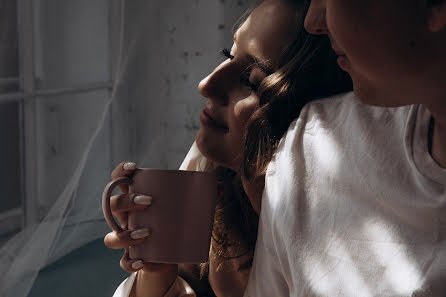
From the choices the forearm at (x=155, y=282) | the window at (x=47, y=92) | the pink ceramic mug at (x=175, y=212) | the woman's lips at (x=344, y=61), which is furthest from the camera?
the window at (x=47, y=92)

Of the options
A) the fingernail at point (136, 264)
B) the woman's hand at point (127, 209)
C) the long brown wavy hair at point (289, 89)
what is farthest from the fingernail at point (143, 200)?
the long brown wavy hair at point (289, 89)

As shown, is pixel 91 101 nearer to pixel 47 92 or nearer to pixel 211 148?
pixel 47 92

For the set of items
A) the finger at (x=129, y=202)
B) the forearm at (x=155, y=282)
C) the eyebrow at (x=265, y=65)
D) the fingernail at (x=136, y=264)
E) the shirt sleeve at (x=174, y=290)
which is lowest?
the shirt sleeve at (x=174, y=290)

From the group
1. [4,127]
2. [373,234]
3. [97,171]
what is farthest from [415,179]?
[97,171]

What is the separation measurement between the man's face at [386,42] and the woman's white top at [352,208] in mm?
150

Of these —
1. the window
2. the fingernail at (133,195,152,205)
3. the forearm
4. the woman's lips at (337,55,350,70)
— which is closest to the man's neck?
the woman's lips at (337,55,350,70)

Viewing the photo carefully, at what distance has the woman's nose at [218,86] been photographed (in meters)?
1.03

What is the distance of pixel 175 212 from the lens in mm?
892

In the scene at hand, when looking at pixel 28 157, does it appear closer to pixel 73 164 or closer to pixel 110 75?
pixel 73 164

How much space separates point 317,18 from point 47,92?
860mm

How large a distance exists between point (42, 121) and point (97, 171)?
0.26 m

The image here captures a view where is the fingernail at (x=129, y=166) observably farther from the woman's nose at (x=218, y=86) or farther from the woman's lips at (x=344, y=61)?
the woman's lips at (x=344, y=61)

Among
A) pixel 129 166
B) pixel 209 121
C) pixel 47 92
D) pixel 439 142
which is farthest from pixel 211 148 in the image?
pixel 47 92

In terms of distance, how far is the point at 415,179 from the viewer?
76 centimetres
